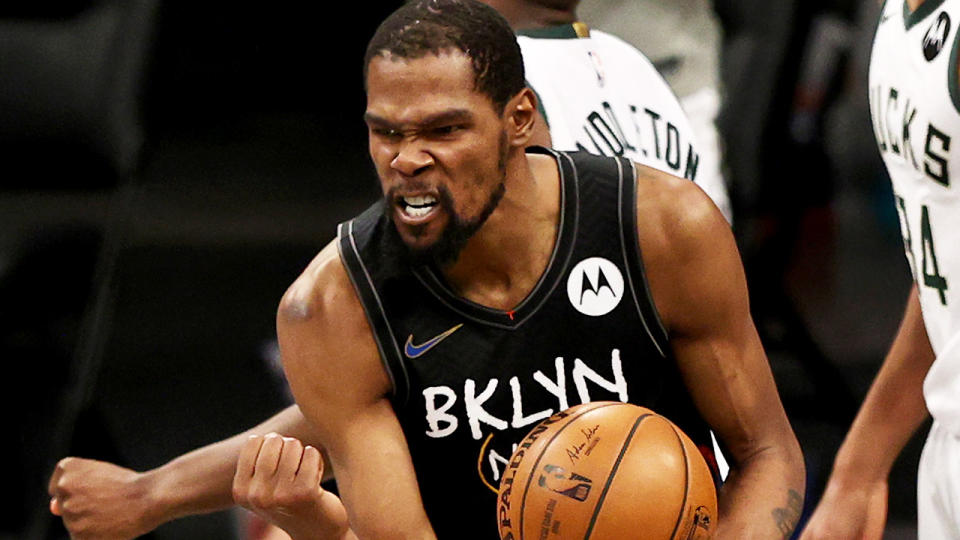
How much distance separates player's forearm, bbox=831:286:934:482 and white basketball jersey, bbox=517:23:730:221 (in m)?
0.66

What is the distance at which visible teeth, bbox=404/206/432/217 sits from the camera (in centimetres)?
261

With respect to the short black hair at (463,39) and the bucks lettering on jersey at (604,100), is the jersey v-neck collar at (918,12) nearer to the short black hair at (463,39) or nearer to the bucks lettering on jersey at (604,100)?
the short black hair at (463,39)

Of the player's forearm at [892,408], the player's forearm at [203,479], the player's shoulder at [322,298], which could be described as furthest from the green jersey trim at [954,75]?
the player's forearm at [203,479]

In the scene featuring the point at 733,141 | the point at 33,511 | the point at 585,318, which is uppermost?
the point at 585,318

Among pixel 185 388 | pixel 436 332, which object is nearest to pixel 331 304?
pixel 436 332

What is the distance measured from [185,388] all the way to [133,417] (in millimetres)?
321

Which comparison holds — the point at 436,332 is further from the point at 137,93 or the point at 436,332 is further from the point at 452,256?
the point at 137,93

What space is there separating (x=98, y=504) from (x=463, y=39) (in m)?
1.23

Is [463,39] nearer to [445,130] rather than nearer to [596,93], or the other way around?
[445,130]

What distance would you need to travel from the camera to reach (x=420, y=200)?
262 cm

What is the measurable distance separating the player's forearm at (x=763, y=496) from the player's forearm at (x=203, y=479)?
0.85 meters

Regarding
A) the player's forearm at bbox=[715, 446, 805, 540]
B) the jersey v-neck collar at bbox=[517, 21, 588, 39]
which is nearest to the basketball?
the player's forearm at bbox=[715, 446, 805, 540]

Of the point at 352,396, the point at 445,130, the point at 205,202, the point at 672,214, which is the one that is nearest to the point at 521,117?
the point at 445,130

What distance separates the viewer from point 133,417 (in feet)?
18.4
